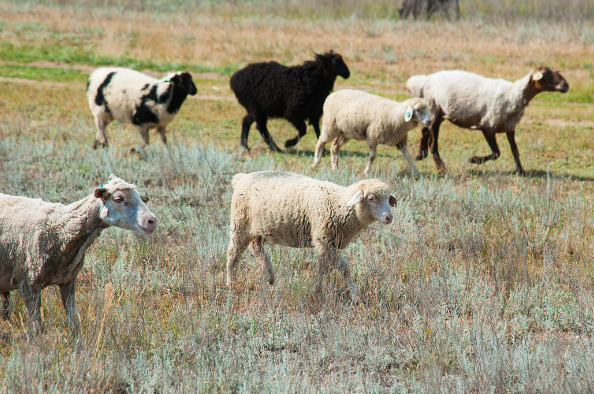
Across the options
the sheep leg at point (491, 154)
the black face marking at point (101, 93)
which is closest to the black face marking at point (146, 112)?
the black face marking at point (101, 93)

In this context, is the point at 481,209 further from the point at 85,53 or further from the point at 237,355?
the point at 85,53

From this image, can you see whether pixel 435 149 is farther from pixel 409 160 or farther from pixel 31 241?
pixel 31 241

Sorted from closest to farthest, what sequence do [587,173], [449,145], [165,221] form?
[165,221], [587,173], [449,145]

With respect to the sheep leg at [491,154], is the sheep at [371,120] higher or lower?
higher

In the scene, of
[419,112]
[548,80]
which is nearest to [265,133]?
[419,112]

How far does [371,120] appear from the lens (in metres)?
9.45

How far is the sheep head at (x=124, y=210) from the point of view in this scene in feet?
12.9

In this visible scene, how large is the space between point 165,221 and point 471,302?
3886 millimetres

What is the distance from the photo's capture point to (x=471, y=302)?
5.04 m

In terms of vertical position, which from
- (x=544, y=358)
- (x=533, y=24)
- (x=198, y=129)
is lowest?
(x=198, y=129)

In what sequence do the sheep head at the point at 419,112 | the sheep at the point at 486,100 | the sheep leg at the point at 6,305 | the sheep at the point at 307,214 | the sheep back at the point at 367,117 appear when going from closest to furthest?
the sheep leg at the point at 6,305 < the sheep at the point at 307,214 < the sheep head at the point at 419,112 < the sheep back at the point at 367,117 < the sheep at the point at 486,100

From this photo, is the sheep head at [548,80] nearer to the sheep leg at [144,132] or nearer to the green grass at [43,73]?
the sheep leg at [144,132]

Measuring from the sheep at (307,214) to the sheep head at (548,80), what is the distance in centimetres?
620

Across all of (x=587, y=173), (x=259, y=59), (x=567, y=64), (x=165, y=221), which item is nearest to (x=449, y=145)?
(x=587, y=173)
